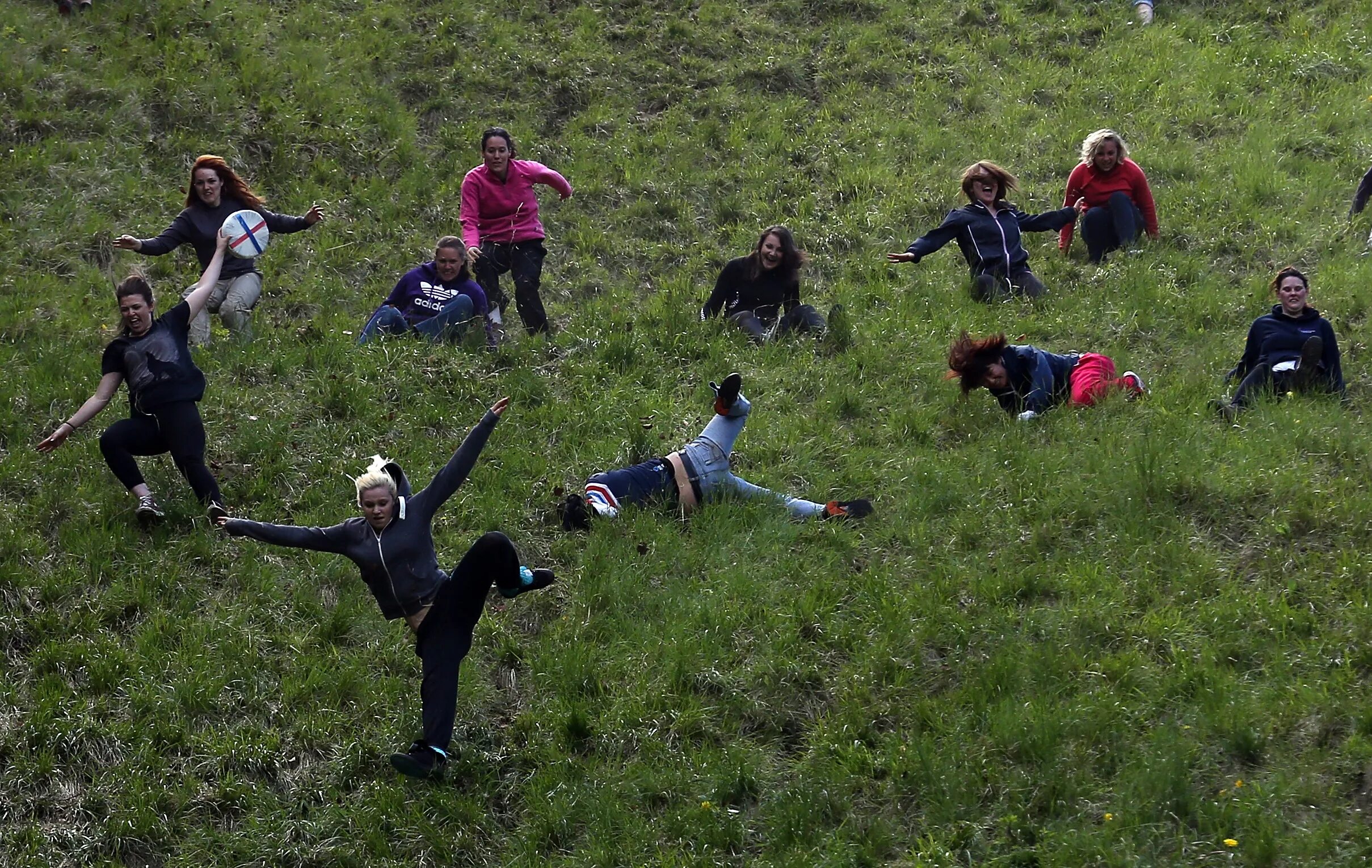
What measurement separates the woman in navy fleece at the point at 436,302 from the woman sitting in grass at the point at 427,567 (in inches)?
158

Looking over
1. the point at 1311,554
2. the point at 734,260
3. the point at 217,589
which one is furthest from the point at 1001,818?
the point at 734,260

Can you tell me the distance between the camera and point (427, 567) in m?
6.86

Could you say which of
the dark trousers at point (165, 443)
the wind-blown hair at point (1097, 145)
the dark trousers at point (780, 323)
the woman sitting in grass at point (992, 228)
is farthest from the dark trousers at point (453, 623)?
the wind-blown hair at point (1097, 145)

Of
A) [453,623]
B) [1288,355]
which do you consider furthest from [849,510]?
[1288,355]

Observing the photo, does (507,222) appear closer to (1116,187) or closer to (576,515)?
(576,515)

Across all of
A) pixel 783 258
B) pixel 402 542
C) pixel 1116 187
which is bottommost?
pixel 402 542

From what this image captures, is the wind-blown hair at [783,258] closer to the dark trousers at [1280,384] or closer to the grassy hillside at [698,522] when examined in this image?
the grassy hillside at [698,522]

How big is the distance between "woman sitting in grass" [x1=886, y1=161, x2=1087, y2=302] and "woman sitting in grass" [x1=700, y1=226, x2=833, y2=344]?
108cm

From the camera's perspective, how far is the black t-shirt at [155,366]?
8.18 meters

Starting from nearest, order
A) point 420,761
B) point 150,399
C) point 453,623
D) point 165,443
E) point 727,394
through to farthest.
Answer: point 420,761 → point 453,623 → point 150,399 → point 165,443 → point 727,394

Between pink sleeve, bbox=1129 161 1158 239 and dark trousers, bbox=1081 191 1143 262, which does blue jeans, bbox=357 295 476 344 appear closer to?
dark trousers, bbox=1081 191 1143 262

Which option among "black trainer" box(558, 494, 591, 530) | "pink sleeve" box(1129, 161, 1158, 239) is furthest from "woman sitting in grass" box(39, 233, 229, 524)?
"pink sleeve" box(1129, 161, 1158, 239)

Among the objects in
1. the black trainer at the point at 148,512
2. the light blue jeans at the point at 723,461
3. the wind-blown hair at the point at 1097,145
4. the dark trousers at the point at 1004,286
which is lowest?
the black trainer at the point at 148,512

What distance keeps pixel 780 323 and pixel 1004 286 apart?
2.11m
